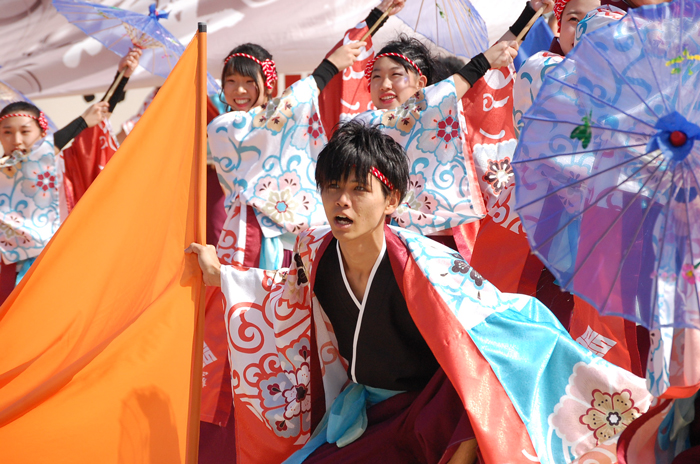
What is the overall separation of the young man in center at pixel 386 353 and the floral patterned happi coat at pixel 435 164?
2.99 feet

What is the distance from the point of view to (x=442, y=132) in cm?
322

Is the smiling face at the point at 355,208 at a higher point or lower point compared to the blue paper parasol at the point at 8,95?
lower

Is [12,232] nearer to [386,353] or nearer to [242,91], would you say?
[242,91]

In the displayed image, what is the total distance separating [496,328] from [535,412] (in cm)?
24

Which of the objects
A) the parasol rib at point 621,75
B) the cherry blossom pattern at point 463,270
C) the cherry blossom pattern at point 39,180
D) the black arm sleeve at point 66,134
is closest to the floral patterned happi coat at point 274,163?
the cherry blossom pattern at point 463,270

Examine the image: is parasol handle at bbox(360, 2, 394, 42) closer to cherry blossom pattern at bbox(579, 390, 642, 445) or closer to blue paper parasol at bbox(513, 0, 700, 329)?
blue paper parasol at bbox(513, 0, 700, 329)

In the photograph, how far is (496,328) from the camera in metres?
2.00

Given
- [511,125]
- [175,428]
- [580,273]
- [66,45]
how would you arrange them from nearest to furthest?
[580,273], [175,428], [511,125], [66,45]

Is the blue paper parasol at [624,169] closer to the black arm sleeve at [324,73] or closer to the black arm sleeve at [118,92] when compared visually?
the black arm sleeve at [324,73]

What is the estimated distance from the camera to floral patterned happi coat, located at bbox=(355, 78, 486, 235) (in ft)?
10.5

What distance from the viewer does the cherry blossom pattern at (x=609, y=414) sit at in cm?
189

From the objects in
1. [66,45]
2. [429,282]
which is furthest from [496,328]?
[66,45]

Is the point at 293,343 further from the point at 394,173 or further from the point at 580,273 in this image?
the point at 580,273

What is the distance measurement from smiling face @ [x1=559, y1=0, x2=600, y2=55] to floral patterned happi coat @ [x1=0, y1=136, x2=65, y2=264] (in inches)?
129
